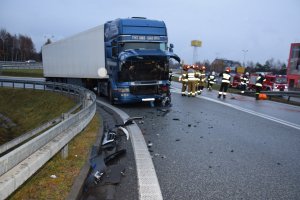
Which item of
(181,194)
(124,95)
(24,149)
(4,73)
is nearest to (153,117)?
(124,95)

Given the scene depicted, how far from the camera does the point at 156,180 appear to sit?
4379 mm

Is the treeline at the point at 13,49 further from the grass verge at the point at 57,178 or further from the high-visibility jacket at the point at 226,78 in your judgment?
the grass verge at the point at 57,178

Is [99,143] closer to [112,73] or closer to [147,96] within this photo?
[147,96]

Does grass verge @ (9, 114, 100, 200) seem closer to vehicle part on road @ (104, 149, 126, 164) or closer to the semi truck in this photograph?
Result: vehicle part on road @ (104, 149, 126, 164)

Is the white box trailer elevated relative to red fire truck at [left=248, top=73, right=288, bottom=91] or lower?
elevated

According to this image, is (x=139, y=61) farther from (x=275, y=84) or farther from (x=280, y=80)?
(x=280, y=80)

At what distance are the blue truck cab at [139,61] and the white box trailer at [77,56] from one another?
2.80 metres

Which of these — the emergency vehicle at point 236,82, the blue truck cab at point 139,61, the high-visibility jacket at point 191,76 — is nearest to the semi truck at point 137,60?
the blue truck cab at point 139,61

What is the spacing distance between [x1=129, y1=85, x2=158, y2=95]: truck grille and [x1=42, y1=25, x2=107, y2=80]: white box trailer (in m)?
3.38

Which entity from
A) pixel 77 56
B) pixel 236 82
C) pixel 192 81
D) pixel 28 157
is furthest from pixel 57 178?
→ pixel 236 82

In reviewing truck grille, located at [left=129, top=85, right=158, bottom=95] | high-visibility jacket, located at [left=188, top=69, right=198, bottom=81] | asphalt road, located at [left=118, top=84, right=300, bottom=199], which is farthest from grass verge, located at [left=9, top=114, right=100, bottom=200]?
high-visibility jacket, located at [left=188, top=69, right=198, bottom=81]

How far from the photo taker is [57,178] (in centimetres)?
432

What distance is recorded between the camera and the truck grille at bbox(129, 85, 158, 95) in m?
12.9

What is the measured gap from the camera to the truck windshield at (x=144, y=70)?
502 inches
